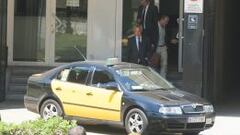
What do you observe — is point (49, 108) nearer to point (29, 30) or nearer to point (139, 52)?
point (139, 52)

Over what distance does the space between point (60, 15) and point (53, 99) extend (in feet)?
22.7

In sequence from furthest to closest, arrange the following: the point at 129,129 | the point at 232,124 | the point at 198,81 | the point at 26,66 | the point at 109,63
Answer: the point at 26,66, the point at 198,81, the point at 232,124, the point at 109,63, the point at 129,129

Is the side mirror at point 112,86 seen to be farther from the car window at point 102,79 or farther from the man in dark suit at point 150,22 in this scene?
the man in dark suit at point 150,22

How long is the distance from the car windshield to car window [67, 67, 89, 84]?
0.76m

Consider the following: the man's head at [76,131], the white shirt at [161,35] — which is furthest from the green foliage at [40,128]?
the white shirt at [161,35]

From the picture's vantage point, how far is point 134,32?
1828cm

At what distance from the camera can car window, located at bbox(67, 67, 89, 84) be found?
13.1 metres

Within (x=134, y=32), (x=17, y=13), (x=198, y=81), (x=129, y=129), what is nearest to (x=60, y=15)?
(x=17, y=13)

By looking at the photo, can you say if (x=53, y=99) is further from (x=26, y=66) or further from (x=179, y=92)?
(x=26, y=66)

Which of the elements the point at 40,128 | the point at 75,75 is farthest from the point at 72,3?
the point at 40,128

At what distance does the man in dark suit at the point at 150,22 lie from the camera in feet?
57.2

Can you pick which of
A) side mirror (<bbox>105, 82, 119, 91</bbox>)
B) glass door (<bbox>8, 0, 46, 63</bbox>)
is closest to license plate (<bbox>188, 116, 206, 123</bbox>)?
side mirror (<bbox>105, 82, 119, 91</bbox>)

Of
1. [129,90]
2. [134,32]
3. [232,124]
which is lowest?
[232,124]

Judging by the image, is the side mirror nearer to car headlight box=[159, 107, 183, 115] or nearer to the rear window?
the rear window
